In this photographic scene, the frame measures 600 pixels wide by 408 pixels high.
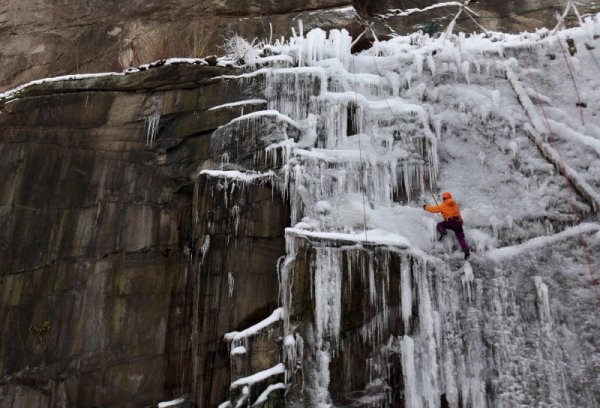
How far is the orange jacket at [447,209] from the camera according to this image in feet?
24.6

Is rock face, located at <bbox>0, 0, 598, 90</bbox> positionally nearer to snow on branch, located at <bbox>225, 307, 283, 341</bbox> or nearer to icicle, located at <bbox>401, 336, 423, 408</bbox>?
snow on branch, located at <bbox>225, 307, 283, 341</bbox>

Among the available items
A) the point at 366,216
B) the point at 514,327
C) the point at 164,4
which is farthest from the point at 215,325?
the point at 164,4

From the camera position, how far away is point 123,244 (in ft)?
28.9

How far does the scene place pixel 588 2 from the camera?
13.6m

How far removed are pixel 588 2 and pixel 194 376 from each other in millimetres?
12984

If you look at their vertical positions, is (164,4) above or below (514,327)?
above

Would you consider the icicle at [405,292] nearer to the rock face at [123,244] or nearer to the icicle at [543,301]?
→ the icicle at [543,301]

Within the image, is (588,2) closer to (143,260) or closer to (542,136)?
(542,136)

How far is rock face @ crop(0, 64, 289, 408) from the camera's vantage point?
26.2 ft

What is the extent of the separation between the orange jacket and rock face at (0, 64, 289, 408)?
2150 mm

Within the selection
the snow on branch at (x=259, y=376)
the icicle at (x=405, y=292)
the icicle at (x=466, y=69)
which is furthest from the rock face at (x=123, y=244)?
the icicle at (x=466, y=69)

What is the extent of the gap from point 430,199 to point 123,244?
16.2ft

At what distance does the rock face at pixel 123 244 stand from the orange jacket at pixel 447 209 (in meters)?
2.15

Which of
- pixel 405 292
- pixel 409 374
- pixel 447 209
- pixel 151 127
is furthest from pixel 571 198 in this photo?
pixel 151 127
